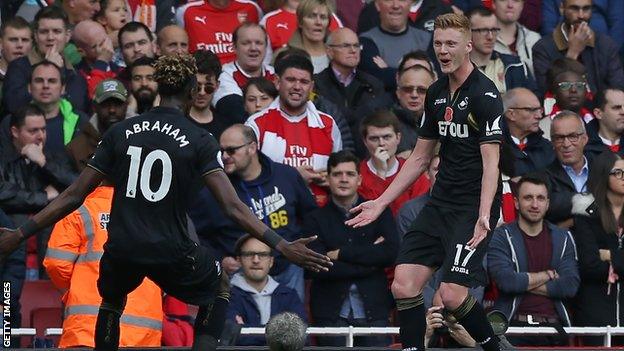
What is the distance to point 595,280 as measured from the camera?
40.4 ft

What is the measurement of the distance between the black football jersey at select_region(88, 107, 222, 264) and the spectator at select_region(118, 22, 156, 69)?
478 cm

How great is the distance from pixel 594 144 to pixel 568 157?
688mm

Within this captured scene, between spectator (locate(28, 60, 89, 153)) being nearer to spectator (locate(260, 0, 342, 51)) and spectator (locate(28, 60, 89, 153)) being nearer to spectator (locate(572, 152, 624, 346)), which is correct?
spectator (locate(260, 0, 342, 51))

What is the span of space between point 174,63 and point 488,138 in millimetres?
1978

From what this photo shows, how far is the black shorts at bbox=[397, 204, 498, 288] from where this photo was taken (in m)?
9.65

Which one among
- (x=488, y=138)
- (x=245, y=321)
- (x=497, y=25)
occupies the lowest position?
(x=245, y=321)

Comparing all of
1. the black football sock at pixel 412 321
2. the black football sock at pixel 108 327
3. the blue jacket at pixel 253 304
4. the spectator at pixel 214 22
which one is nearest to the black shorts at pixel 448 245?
the black football sock at pixel 412 321

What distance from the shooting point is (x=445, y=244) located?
385 inches

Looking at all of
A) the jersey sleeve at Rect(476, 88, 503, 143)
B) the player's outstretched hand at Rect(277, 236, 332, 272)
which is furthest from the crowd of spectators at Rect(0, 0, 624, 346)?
the jersey sleeve at Rect(476, 88, 503, 143)

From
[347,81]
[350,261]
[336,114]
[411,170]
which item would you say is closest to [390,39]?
[347,81]

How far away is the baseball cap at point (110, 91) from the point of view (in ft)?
40.6

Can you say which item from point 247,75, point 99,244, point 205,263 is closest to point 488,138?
point 205,263

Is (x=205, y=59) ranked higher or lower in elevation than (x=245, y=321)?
higher

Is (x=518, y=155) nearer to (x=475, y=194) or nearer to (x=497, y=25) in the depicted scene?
(x=497, y=25)
